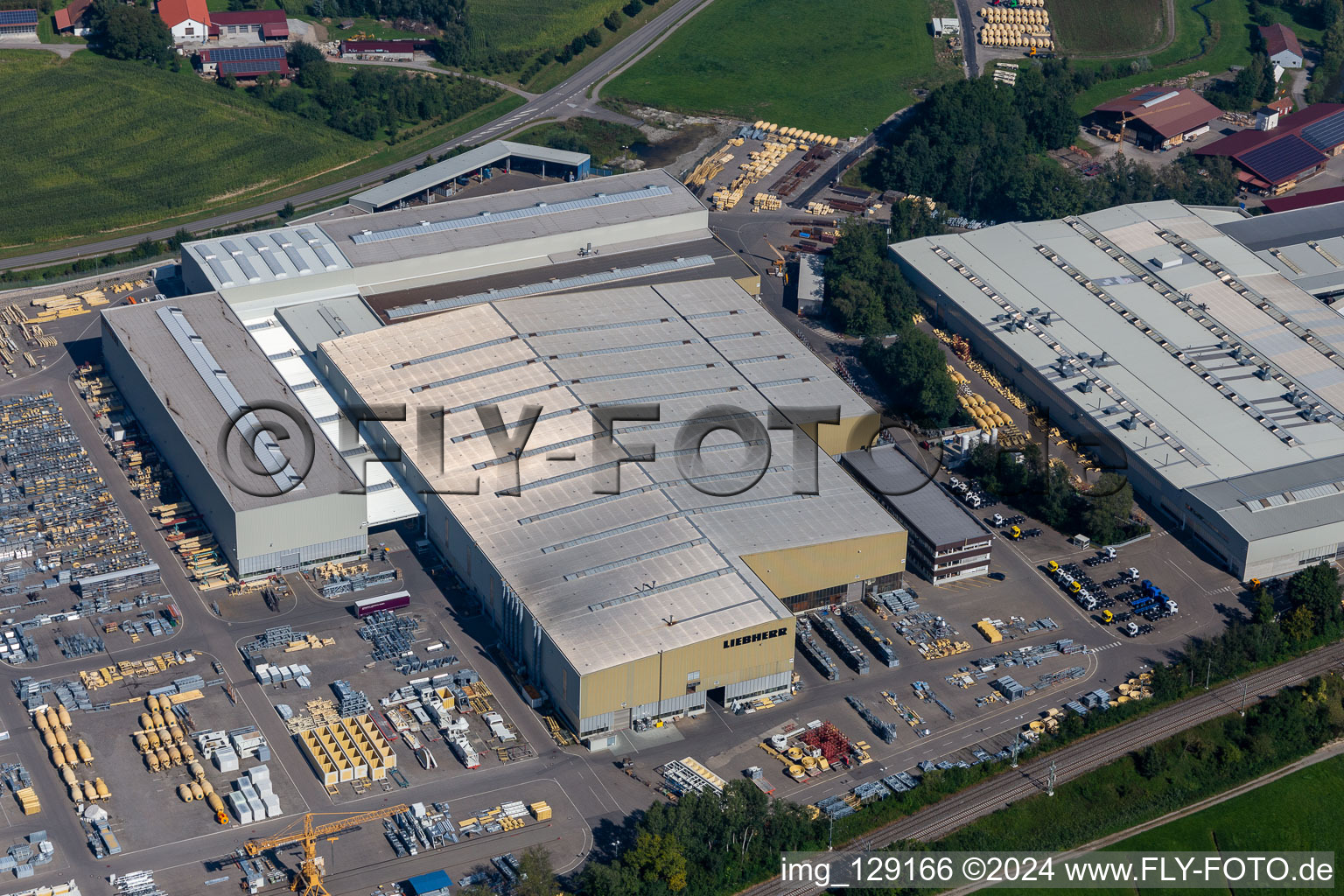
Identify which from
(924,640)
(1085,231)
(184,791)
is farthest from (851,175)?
(184,791)

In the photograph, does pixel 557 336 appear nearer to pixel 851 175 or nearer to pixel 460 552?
pixel 460 552

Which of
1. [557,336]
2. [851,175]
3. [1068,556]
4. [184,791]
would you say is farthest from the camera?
[851,175]

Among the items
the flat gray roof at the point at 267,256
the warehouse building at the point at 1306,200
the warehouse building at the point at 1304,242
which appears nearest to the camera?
the flat gray roof at the point at 267,256

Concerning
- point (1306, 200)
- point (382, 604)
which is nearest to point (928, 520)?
point (382, 604)

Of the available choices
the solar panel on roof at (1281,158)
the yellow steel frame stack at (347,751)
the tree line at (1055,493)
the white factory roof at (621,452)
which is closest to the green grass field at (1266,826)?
the tree line at (1055,493)

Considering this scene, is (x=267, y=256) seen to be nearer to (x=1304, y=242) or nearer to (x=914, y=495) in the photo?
(x=914, y=495)

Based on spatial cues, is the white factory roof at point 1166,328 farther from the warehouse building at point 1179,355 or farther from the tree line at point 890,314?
the tree line at point 890,314
